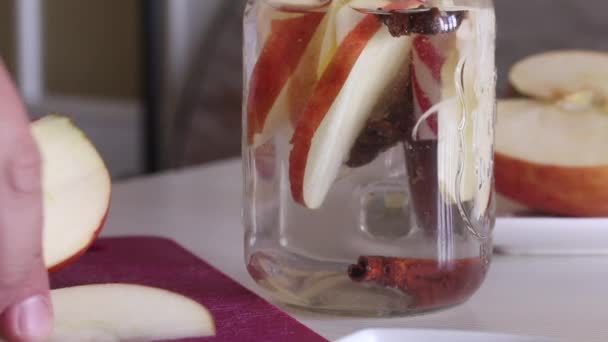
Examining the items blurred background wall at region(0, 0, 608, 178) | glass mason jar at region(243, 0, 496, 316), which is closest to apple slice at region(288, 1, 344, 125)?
glass mason jar at region(243, 0, 496, 316)

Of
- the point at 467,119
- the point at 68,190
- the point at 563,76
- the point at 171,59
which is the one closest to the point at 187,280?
the point at 68,190

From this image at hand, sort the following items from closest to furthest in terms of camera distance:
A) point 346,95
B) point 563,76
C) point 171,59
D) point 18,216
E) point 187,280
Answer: point 18,216 → point 346,95 → point 187,280 → point 563,76 → point 171,59

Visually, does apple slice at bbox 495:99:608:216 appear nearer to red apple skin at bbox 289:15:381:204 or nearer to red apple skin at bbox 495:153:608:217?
red apple skin at bbox 495:153:608:217

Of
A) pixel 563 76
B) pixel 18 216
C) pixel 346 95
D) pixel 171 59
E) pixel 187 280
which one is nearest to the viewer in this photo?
pixel 18 216

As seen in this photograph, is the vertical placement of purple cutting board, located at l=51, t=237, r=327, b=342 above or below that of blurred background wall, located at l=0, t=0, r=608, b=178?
above

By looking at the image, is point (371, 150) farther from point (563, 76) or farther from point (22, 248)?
point (563, 76)

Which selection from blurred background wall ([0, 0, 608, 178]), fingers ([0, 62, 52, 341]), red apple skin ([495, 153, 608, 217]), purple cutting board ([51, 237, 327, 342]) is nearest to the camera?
fingers ([0, 62, 52, 341])

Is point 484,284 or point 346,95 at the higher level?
point 346,95
